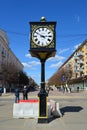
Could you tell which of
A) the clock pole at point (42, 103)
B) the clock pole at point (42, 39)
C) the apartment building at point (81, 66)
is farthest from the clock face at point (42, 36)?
the apartment building at point (81, 66)

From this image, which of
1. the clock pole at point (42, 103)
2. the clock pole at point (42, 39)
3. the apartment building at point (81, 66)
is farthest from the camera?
the apartment building at point (81, 66)

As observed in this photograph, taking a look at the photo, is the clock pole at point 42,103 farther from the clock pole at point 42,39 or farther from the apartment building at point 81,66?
the apartment building at point 81,66

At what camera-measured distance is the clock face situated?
1603 centimetres

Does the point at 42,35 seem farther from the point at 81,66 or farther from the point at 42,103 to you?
the point at 81,66

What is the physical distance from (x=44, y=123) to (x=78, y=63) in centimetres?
11165

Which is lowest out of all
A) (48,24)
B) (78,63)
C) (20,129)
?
(20,129)

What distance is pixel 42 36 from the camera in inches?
630

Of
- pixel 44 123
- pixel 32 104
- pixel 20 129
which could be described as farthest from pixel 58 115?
pixel 20 129

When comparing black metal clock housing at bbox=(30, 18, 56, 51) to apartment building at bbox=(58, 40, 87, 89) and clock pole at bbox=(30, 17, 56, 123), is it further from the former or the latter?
apartment building at bbox=(58, 40, 87, 89)

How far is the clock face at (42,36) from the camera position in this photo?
1603cm

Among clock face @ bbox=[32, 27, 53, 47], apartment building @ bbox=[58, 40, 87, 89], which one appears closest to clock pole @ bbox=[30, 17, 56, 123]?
clock face @ bbox=[32, 27, 53, 47]

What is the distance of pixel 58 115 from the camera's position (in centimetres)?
1786

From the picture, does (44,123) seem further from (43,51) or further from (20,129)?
(43,51)

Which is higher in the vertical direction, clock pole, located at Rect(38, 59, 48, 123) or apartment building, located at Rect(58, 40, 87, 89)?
apartment building, located at Rect(58, 40, 87, 89)
